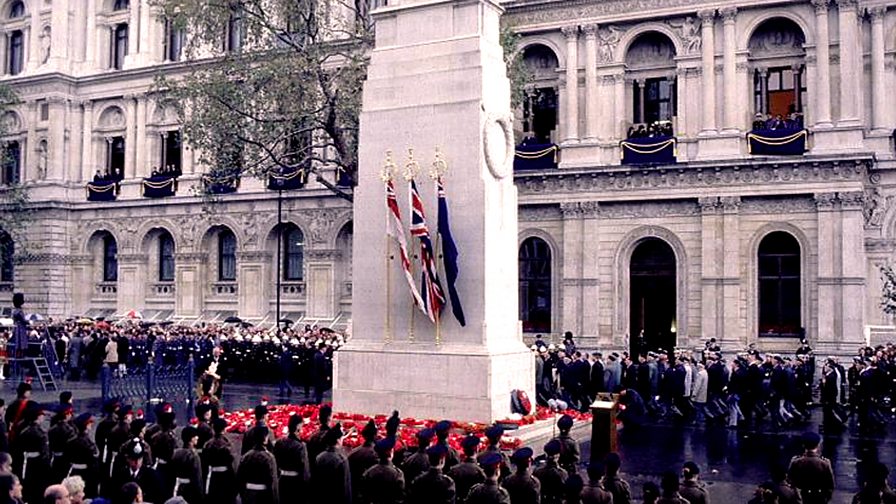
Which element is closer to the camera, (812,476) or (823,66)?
(812,476)

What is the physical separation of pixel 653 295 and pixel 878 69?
11236 mm

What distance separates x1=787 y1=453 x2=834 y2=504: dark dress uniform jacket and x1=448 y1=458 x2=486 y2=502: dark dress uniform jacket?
3.74 meters

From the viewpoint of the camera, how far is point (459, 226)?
Answer: 17.4 meters

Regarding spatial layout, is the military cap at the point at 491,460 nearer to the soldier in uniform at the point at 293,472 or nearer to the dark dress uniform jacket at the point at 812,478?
the soldier in uniform at the point at 293,472

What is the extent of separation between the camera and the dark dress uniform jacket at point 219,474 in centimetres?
1149

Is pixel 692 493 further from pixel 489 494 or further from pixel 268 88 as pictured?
pixel 268 88

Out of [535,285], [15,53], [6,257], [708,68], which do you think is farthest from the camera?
[15,53]

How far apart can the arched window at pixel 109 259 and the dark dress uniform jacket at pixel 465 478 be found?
41890mm

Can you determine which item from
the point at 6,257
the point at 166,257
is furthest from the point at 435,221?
the point at 6,257

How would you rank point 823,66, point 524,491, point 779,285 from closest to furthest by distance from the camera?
point 524,491, point 823,66, point 779,285

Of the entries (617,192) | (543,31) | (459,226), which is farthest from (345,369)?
(543,31)

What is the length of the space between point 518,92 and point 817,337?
Result: 13352 millimetres

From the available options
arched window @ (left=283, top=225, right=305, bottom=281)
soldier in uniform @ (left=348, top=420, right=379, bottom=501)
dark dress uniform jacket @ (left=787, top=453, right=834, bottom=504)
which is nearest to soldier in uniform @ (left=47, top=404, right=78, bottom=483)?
soldier in uniform @ (left=348, top=420, right=379, bottom=501)

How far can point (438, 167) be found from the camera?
687 inches
